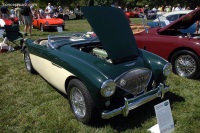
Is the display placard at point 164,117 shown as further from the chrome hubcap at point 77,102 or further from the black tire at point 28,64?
the black tire at point 28,64

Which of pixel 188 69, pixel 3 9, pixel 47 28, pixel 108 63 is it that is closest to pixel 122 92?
pixel 108 63

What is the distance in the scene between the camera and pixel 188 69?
494cm

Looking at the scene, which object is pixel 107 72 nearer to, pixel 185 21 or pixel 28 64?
pixel 28 64

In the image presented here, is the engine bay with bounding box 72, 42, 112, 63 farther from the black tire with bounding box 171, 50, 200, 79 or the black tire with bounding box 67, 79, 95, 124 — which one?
the black tire with bounding box 171, 50, 200, 79

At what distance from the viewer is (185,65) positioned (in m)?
4.95

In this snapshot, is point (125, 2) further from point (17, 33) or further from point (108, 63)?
point (108, 63)

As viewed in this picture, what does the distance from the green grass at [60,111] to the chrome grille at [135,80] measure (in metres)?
0.49

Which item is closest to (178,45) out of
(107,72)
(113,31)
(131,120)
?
(113,31)

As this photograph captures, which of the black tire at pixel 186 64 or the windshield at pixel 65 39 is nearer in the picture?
the windshield at pixel 65 39

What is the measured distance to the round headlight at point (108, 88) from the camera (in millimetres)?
2762

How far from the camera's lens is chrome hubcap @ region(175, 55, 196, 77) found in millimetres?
4836

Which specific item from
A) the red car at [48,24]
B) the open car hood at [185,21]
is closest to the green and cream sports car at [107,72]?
the open car hood at [185,21]

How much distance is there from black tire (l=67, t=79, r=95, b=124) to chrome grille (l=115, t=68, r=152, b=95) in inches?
18.7

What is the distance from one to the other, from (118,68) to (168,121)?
0.99 meters
